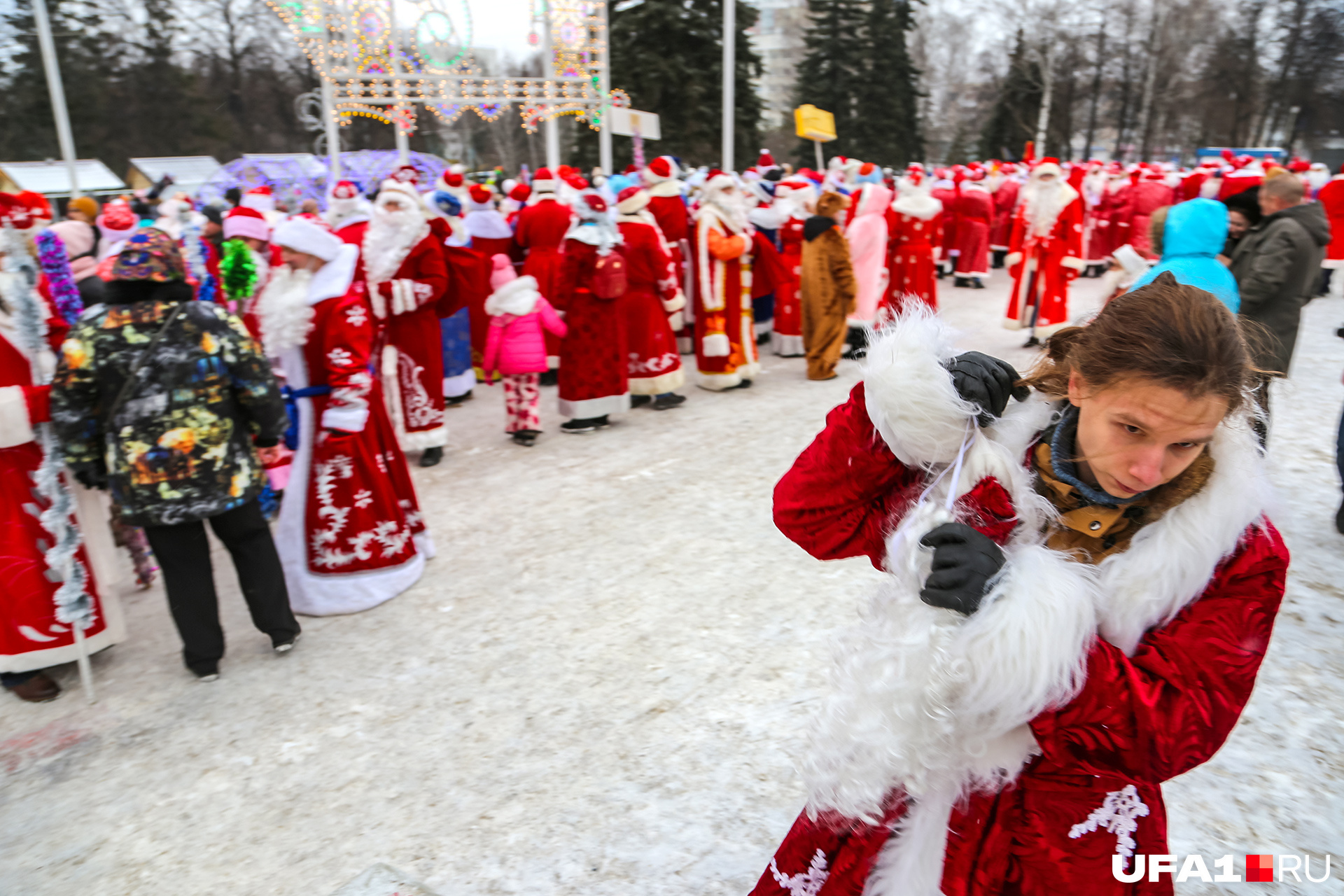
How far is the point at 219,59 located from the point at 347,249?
77.5 ft

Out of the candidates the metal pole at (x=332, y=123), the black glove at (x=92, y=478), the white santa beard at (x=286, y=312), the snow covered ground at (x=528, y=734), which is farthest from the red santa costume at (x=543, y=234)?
the black glove at (x=92, y=478)

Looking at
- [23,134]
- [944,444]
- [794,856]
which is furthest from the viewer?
[23,134]

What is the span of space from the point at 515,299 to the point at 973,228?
956 centimetres

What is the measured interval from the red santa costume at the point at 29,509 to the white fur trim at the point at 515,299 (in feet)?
10.2

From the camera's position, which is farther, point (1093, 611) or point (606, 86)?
point (606, 86)

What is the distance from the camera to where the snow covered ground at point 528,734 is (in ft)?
8.21

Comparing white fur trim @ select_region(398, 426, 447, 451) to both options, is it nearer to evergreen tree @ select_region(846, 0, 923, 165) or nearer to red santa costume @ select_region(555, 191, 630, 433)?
red santa costume @ select_region(555, 191, 630, 433)

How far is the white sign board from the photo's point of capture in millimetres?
11516

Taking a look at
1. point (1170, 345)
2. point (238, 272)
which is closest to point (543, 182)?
point (238, 272)

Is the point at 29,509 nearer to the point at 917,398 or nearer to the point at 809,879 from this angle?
the point at 809,879

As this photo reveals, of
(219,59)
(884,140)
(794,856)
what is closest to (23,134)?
(219,59)

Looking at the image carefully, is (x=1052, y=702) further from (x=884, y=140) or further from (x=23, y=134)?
(x=884, y=140)

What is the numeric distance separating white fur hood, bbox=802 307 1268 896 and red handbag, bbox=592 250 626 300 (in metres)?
5.11

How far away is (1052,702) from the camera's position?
1140mm
